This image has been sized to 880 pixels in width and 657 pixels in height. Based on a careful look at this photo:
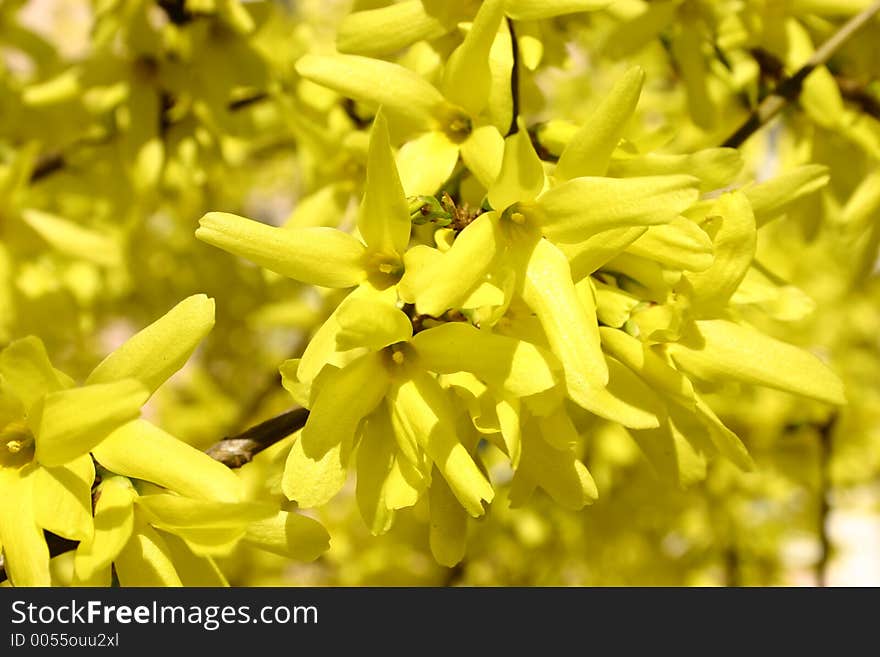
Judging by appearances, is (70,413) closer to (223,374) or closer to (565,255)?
(565,255)

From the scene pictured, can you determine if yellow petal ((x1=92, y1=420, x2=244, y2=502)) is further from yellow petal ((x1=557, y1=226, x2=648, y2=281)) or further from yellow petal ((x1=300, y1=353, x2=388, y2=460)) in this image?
yellow petal ((x1=557, y1=226, x2=648, y2=281))

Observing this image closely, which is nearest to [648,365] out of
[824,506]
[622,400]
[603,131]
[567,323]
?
[622,400]

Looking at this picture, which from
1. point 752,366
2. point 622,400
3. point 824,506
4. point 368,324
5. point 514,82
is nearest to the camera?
point 368,324

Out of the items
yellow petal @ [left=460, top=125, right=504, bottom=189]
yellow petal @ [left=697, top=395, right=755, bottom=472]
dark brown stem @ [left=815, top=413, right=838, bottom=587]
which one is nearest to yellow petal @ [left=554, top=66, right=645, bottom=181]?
yellow petal @ [left=460, top=125, right=504, bottom=189]

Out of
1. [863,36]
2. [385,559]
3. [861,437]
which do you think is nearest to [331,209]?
[863,36]

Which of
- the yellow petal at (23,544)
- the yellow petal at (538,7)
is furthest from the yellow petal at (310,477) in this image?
the yellow petal at (538,7)

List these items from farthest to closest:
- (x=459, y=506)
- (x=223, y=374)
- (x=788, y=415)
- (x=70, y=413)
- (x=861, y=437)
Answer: (x=223, y=374)
(x=861, y=437)
(x=788, y=415)
(x=459, y=506)
(x=70, y=413)

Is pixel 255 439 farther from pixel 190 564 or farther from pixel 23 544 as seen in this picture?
pixel 23 544
